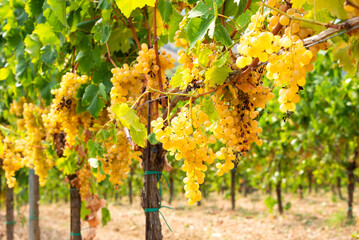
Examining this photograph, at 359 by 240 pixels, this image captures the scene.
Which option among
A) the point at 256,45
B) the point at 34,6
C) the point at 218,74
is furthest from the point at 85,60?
the point at 256,45

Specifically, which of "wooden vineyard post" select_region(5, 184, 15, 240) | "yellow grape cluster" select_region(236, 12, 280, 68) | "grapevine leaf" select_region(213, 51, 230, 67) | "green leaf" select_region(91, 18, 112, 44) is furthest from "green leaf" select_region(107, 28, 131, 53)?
"wooden vineyard post" select_region(5, 184, 15, 240)

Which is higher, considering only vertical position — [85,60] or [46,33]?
[46,33]

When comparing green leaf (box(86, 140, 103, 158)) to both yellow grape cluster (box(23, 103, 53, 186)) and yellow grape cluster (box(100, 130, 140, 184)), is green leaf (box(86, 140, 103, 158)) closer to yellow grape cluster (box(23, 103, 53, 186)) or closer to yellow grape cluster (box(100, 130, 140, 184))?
yellow grape cluster (box(100, 130, 140, 184))

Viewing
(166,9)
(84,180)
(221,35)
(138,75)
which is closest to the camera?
(221,35)

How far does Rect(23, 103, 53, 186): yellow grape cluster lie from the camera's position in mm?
3449

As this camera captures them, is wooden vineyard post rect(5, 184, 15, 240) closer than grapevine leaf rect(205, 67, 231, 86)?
No

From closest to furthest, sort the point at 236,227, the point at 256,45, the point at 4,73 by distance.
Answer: the point at 256,45, the point at 4,73, the point at 236,227

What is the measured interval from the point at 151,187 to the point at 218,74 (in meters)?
1.07

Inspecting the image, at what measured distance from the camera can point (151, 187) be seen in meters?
1.97

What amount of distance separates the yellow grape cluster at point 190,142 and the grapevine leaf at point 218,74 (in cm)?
13

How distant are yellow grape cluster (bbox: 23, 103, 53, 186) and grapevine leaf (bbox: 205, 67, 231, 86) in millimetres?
2782

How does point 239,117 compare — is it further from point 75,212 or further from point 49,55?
point 75,212

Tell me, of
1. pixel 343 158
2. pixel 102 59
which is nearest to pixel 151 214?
pixel 102 59

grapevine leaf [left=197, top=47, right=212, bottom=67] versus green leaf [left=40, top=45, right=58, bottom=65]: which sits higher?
green leaf [left=40, top=45, right=58, bottom=65]
